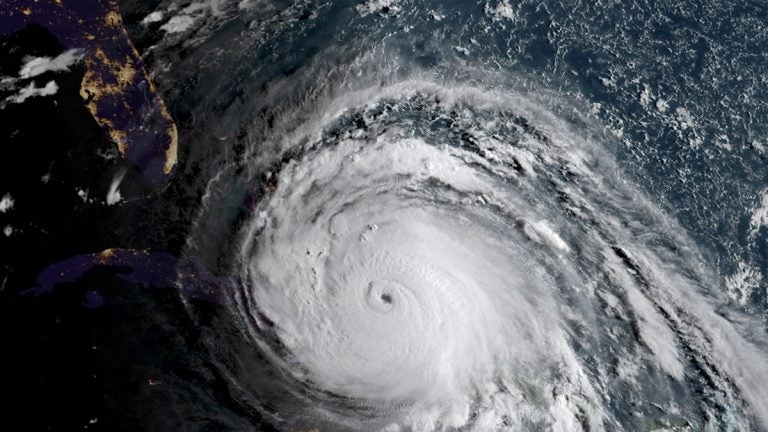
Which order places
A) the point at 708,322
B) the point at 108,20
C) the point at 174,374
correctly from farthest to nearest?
1. the point at 108,20
2. the point at 708,322
3. the point at 174,374

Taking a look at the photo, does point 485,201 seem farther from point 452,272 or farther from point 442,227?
point 452,272

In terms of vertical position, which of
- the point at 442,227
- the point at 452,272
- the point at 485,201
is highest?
the point at 485,201

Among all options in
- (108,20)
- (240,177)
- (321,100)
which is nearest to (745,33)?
(321,100)

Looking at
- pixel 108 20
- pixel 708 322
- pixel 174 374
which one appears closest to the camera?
pixel 174 374

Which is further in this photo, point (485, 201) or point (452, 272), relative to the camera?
point (485, 201)

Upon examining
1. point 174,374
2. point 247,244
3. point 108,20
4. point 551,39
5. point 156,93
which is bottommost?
point 174,374

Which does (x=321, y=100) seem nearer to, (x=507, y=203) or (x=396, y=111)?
(x=396, y=111)

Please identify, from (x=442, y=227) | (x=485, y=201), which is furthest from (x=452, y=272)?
(x=485, y=201)

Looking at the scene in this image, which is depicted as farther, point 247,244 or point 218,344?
point 247,244
